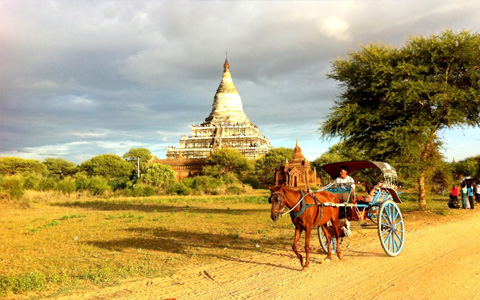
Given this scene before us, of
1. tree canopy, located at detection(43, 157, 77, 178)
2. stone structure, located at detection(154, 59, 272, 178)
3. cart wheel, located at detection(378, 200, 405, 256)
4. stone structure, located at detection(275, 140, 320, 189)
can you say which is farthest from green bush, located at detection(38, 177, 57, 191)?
tree canopy, located at detection(43, 157, 77, 178)

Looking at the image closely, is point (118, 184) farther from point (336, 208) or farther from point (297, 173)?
point (336, 208)

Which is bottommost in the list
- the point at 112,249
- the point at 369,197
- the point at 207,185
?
the point at 112,249

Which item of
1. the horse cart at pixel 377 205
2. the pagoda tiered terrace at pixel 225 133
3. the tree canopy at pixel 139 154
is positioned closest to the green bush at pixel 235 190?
the pagoda tiered terrace at pixel 225 133

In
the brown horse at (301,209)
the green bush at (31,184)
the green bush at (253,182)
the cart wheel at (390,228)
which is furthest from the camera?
the green bush at (253,182)

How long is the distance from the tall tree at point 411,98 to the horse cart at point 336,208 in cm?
689

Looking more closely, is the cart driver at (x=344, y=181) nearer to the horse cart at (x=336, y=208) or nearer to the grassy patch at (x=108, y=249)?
the horse cart at (x=336, y=208)

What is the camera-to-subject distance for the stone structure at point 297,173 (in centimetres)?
4506

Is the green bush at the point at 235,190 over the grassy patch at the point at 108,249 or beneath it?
over

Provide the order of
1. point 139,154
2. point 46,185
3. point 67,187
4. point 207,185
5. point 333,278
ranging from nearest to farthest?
point 333,278
point 46,185
point 67,187
point 207,185
point 139,154

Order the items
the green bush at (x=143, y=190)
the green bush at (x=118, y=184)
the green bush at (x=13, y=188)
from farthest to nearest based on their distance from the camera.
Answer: the green bush at (x=118, y=184)
the green bush at (x=143, y=190)
the green bush at (x=13, y=188)

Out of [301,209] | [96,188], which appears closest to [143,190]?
[96,188]

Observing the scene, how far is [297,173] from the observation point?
148 feet

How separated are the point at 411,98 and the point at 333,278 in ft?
34.0

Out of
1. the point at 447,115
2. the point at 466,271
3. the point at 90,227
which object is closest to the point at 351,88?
the point at 447,115
